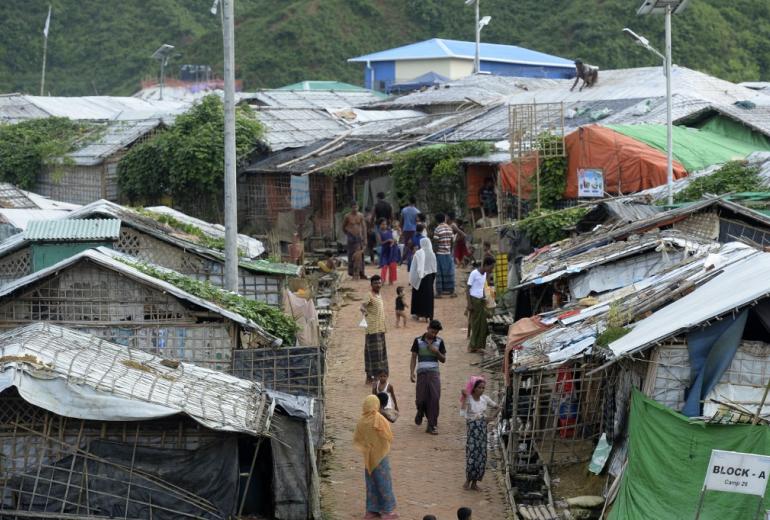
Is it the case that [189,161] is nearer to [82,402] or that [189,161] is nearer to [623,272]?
[623,272]

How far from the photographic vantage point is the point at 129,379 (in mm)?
11148

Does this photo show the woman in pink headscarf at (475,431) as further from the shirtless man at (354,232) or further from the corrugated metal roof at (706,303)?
the shirtless man at (354,232)

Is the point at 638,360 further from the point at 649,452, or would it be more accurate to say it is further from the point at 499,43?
the point at 499,43

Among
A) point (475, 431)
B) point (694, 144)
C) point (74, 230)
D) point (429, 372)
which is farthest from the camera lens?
point (694, 144)

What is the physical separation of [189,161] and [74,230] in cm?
1528

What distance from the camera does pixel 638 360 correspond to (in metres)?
11.1

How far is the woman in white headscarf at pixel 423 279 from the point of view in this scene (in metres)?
19.4

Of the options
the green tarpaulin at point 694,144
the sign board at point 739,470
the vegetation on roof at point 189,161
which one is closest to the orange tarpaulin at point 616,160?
the green tarpaulin at point 694,144

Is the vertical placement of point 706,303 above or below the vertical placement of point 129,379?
above

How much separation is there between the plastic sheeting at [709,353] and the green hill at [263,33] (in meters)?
45.0

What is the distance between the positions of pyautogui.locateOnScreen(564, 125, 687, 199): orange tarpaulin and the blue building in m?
28.9

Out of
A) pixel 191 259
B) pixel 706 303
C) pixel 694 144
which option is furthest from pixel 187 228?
pixel 694 144

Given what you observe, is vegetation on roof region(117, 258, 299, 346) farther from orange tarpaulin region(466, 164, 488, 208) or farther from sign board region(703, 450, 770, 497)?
orange tarpaulin region(466, 164, 488, 208)

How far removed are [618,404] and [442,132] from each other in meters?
19.4
